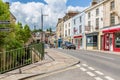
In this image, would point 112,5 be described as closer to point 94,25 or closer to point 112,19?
point 112,19

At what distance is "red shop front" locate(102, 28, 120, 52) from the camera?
43425 millimetres

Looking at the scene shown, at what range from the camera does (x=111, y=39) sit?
46250 millimetres

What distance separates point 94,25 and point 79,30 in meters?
13.7

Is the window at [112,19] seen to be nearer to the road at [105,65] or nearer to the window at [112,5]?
the window at [112,5]

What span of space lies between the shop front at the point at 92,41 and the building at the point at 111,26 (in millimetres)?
4239

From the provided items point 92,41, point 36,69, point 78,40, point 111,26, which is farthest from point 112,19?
point 36,69

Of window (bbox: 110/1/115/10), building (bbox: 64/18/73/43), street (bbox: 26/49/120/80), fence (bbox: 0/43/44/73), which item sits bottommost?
street (bbox: 26/49/120/80)

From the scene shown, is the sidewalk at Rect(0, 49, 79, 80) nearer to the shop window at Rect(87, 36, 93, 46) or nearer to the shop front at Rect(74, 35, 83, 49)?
the shop window at Rect(87, 36, 93, 46)

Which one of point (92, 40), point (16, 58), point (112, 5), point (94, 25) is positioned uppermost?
point (112, 5)

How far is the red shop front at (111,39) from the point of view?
43425mm

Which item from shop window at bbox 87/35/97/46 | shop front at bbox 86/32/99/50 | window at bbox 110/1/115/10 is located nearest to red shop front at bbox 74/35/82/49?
shop front at bbox 86/32/99/50

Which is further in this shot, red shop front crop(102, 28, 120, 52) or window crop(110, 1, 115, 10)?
window crop(110, 1, 115, 10)

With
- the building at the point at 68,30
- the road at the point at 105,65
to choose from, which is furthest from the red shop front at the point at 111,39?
the building at the point at 68,30

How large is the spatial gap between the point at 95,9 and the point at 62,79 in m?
44.9
